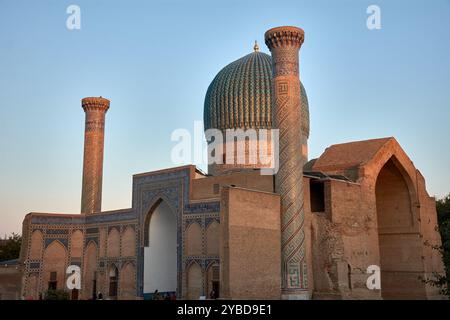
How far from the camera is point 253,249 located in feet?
48.2

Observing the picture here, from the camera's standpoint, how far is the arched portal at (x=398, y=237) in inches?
784

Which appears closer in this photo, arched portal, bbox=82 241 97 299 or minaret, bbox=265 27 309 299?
minaret, bbox=265 27 309 299

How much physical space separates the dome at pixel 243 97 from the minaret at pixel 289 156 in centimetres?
543

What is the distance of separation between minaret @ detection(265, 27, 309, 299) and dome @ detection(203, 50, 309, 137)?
17.8 ft

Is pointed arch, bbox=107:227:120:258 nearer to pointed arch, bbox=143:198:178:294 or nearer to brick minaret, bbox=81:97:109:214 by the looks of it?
pointed arch, bbox=143:198:178:294

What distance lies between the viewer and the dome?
2281 cm

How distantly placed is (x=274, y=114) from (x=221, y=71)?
28.2 feet

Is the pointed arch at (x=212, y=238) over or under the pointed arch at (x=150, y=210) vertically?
under

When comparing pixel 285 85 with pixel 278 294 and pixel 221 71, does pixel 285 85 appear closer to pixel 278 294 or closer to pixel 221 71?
pixel 278 294

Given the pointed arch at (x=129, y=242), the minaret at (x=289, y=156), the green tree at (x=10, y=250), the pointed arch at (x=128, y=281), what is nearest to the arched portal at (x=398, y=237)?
the minaret at (x=289, y=156)

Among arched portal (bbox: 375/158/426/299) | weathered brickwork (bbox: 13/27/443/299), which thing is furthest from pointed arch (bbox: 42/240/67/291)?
arched portal (bbox: 375/158/426/299)

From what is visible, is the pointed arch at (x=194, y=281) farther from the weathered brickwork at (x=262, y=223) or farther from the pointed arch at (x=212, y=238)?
the pointed arch at (x=212, y=238)
